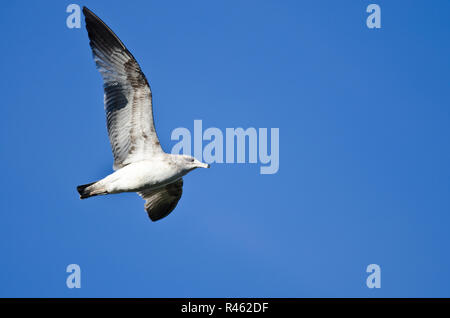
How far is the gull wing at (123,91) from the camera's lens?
12.8m

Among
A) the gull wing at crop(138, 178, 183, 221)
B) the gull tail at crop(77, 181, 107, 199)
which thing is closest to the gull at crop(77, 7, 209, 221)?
the gull tail at crop(77, 181, 107, 199)

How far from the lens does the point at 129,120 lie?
12.9 meters

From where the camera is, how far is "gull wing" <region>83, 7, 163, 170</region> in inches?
502

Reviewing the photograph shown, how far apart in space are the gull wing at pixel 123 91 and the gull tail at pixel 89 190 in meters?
0.86

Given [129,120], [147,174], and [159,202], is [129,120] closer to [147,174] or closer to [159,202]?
[147,174]

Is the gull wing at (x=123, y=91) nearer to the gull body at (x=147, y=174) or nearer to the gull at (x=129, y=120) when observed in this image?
the gull at (x=129, y=120)

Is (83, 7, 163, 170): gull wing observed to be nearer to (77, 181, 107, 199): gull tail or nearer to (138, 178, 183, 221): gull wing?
(77, 181, 107, 199): gull tail

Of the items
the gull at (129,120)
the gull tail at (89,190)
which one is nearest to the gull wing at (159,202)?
the gull at (129,120)

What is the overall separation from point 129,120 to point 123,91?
55 cm

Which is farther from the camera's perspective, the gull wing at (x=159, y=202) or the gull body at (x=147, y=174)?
the gull wing at (x=159, y=202)

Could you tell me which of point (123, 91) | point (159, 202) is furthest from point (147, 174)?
point (159, 202)

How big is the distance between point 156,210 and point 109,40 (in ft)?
12.4
